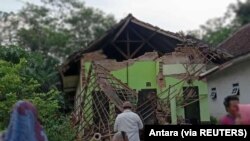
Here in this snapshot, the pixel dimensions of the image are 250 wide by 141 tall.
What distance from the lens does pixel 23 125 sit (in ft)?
17.8

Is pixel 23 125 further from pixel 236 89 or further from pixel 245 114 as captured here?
pixel 236 89

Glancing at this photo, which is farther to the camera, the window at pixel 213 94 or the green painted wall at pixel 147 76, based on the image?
the window at pixel 213 94

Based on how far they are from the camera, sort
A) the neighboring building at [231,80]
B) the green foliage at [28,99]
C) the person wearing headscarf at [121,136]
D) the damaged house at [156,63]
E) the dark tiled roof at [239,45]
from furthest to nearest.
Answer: the dark tiled roof at [239,45] → the damaged house at [156,63] → the neighboring building at [231,80] → the green foliage at [28,99] → the person wearing headscarf at [121,136]

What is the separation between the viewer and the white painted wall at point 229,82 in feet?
54.8

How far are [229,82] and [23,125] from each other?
566 inches

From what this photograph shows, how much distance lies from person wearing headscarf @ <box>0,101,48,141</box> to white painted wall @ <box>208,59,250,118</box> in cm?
1130

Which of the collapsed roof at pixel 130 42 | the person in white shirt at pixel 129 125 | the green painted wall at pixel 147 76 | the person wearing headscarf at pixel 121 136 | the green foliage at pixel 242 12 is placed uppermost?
the green foliage at pixel 242 12

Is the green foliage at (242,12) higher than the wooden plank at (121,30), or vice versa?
the green foliage at (242,12)

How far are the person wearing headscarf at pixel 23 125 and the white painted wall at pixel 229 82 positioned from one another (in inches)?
445

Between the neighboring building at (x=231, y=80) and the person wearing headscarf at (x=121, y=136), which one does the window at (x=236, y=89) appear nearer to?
the neighboring building at (x=231, y=80)

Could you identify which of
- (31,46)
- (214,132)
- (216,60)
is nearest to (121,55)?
(216,60)

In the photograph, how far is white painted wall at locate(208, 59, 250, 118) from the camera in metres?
16.7

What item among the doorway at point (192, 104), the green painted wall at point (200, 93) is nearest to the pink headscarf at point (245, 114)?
the green painted wall at point (200, 93)

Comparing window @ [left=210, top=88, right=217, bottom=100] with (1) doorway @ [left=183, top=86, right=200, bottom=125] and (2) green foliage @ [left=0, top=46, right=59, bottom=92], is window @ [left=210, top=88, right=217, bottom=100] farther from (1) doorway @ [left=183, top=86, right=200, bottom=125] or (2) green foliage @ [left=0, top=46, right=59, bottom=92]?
(2) green foliage @ [left=0, top=46, right=59, bottom=92]
